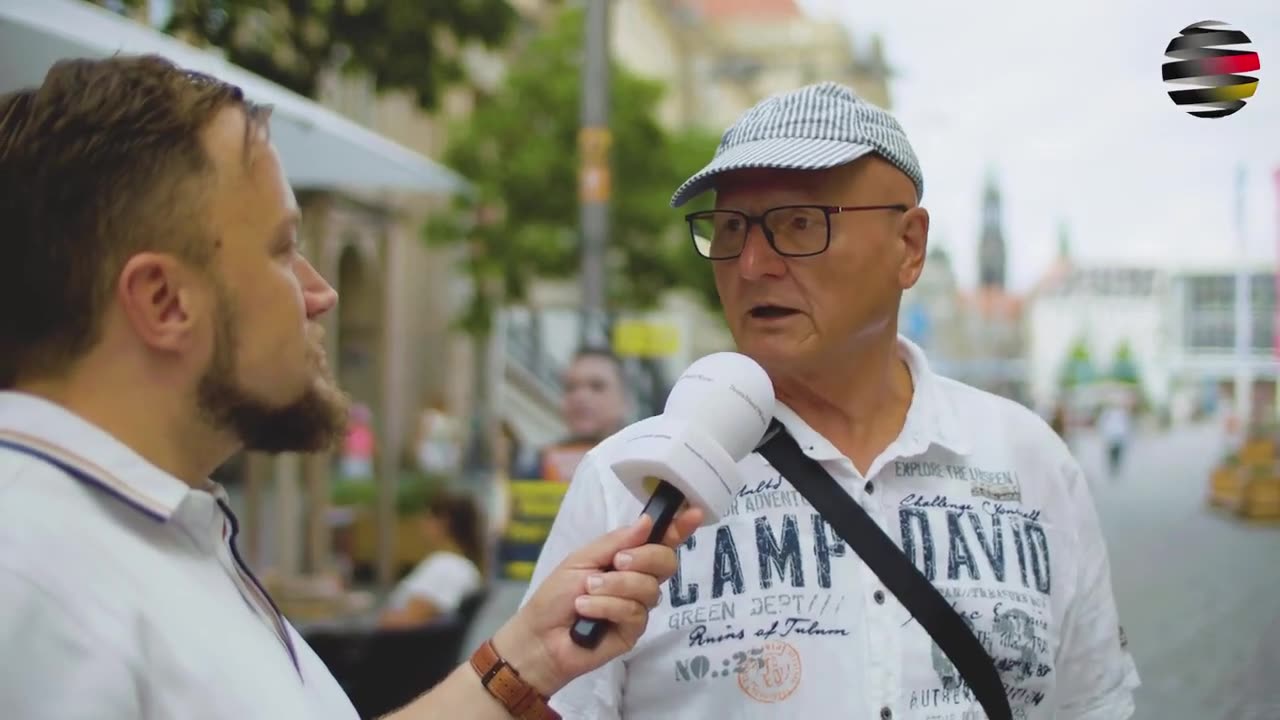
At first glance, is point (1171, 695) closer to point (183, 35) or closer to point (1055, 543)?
point (1055, 543)

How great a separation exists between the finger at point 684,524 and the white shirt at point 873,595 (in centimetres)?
48

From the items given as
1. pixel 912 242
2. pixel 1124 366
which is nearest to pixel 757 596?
pixel 912 242

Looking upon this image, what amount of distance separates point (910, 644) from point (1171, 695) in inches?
196

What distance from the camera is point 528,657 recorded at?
169 cm

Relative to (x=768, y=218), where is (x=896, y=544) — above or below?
below

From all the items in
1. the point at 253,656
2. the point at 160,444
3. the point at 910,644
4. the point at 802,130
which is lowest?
the point at 910,644

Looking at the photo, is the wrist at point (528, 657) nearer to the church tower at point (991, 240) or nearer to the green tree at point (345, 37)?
the green tree at point (345, 37)

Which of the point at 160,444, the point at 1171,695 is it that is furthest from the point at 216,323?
the point at 1171,695

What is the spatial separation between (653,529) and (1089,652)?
1.14 meters

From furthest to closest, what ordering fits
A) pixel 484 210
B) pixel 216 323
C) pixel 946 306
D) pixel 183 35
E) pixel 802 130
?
pixel 946 306, pixel 484 210, pixel 183 35, pixel 802 130, pixel 216 323

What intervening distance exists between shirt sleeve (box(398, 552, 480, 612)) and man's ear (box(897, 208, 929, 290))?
184 inches

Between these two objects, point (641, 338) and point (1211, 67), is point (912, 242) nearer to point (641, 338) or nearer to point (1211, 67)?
point (1211, 67)

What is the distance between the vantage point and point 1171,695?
6.47 metres

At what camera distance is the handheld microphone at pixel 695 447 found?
1.63 metres
